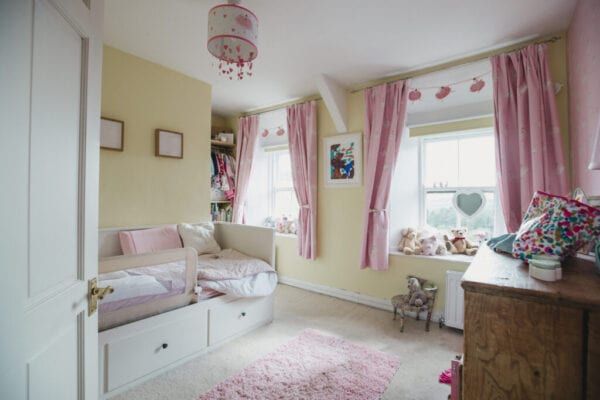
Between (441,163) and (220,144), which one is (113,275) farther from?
(441,163)

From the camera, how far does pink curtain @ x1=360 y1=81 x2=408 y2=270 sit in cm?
278

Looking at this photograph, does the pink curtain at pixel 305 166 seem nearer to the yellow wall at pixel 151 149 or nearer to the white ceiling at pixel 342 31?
the white ceiling at pixel 342 31

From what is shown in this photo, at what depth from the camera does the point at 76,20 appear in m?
0.81

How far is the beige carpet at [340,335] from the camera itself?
1695 mm

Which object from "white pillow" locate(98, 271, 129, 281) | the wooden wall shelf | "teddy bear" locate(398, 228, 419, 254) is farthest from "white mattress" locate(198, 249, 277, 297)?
the wooden wall shelf

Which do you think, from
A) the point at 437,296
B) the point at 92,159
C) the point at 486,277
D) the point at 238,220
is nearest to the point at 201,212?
the point at 238,220

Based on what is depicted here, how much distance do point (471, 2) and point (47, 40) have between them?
7.37 ft

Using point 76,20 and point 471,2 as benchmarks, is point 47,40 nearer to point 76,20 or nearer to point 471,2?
point 76,20

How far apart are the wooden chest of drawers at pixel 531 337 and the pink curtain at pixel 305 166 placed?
2.71 meters

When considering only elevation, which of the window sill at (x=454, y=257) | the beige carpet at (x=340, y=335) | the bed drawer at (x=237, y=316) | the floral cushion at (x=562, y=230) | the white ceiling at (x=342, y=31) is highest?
the white ceiling at (x=342, y=31)

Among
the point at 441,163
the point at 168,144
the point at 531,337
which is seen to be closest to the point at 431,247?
the point at 441,163

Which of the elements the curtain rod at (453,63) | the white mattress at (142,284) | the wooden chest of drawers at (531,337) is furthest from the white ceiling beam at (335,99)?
the wooden chest of drawers at (531,337)

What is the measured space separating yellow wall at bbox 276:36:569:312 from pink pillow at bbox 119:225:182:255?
161 centimetres

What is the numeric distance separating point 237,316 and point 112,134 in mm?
1947
